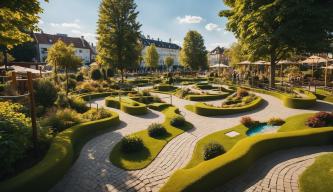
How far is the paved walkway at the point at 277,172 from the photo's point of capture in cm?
842

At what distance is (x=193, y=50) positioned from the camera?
64.4 m

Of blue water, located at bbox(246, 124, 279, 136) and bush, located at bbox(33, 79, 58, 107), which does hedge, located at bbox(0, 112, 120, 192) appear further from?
blue water, located at bbox(246, 124, 279, 136)

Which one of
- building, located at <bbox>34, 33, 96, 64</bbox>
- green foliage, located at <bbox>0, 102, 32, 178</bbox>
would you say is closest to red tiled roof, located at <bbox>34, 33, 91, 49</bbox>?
building, located at <bbox>34, 33, 96, 64</bbox>

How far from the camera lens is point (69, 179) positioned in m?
9.27

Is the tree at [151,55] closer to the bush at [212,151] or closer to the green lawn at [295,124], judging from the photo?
the green lawn at [295,124]

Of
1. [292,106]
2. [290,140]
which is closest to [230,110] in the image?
[292,106]

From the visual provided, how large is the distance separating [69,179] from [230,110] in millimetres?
15127

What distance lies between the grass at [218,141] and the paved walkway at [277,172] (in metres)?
2.31

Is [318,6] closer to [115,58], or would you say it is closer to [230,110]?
[230,110]

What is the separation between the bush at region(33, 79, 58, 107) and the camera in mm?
18562

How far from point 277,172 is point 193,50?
57.3m

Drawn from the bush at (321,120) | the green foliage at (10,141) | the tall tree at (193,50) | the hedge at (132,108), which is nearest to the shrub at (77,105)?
the hedge at (132,108)

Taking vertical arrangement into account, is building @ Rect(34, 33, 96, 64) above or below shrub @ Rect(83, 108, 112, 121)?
above

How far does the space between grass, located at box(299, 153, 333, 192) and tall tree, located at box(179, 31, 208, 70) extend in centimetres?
5651
